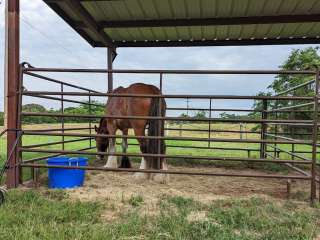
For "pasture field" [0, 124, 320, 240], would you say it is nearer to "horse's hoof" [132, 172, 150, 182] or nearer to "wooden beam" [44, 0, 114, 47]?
"horse's hoof" [132, 172, 150, 182]

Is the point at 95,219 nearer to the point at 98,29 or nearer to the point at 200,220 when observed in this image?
the point at 200,220

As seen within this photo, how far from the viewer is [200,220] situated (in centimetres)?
298

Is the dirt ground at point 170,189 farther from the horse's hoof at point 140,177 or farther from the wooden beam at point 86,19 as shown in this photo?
the wooden beam at point 86,19

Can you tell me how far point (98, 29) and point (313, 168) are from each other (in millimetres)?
4937

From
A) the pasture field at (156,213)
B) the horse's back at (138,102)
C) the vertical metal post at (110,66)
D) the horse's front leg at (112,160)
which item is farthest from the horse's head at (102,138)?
the pasture field at (156,213)

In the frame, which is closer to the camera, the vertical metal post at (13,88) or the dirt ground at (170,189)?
the dirt ground at (170,189)

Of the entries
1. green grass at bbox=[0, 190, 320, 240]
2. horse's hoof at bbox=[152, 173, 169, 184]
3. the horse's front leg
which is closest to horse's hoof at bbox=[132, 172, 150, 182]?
horse's hoof at bbox=[152, 173, 169, 184]

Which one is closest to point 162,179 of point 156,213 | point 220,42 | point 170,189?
point 170,189

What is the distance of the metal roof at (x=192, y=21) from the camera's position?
6066 mm

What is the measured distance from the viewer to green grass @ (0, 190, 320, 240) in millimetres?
2629

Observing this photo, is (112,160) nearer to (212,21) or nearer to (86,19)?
(86,19)

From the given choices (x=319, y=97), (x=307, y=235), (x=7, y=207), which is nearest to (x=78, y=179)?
(x=7, y=207)

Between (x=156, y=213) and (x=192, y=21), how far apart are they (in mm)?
4548

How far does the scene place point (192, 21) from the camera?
6715mm
